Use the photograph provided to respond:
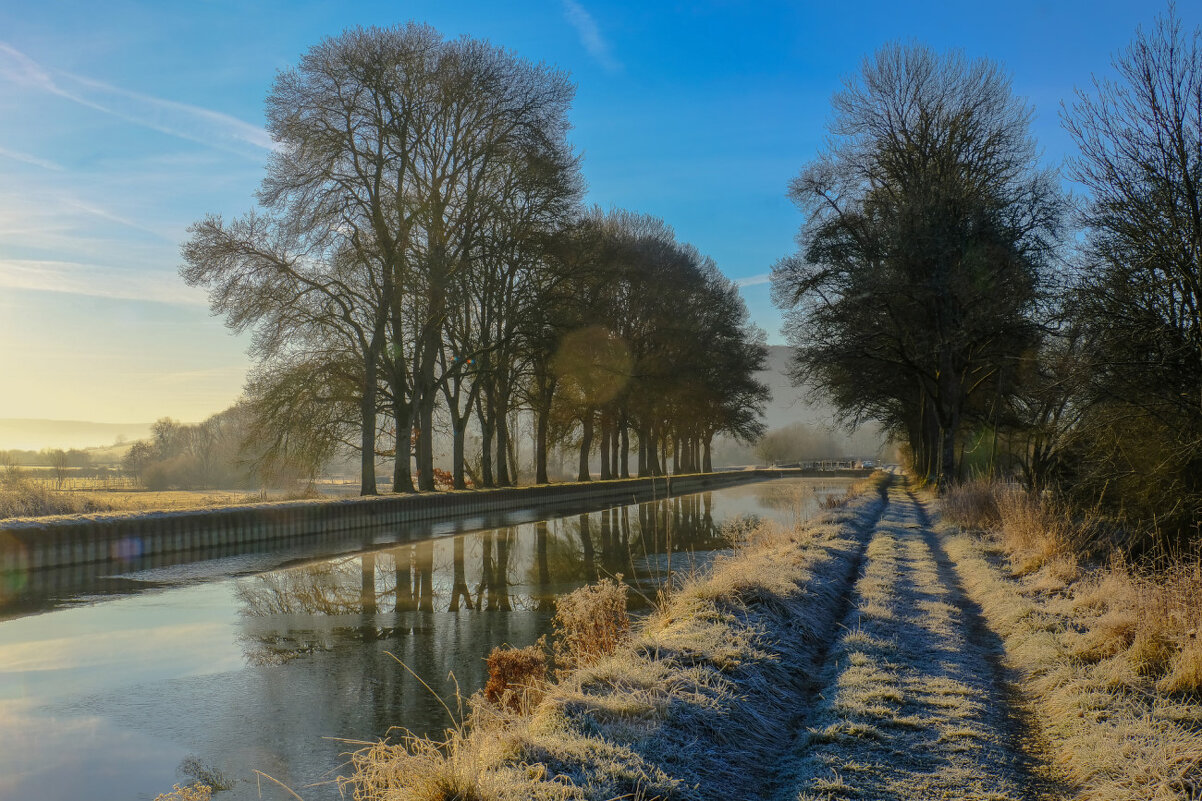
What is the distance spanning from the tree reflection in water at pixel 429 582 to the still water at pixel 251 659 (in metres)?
0.05

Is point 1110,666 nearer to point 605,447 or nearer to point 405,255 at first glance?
point 405,255

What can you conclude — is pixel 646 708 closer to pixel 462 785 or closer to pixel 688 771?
pixel 688 771

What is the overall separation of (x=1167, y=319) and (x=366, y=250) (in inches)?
849

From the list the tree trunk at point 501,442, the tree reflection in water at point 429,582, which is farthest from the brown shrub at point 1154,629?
the tree trunk at point 501,442

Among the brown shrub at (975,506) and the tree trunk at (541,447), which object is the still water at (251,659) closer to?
the brown shrub at (975,506)

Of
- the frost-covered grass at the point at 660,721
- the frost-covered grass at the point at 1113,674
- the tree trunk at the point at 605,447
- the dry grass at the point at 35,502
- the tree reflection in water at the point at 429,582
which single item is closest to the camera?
the frost-covered grass at the point at 660,721

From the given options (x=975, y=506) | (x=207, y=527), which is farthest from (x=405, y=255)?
(x=975, y=506)

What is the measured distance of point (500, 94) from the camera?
27.9m

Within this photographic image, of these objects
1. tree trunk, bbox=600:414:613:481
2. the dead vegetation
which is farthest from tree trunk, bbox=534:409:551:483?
the dead vegetation

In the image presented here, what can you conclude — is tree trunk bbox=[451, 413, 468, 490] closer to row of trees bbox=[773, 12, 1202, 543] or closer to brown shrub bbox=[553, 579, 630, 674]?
row of trees bbox=[773, 12, 1202, 543]

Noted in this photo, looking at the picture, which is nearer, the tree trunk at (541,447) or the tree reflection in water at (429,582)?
the tree reflection in water at (429,582)

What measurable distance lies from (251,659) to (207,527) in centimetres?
1114

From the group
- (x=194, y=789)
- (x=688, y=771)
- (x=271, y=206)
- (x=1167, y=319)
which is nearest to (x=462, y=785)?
(x=688, y=771)

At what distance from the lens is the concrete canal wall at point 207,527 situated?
1509 centimetres
